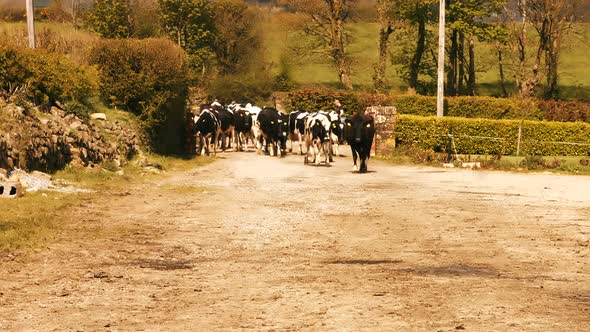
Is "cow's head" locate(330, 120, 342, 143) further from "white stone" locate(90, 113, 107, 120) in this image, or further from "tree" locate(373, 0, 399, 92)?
"tree" locate(373, 0, 399, 92)

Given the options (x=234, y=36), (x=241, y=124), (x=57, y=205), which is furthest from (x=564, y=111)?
(x=234, y=36)

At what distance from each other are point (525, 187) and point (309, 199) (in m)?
6.88

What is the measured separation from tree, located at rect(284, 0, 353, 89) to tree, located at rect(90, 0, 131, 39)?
1501 centimetres

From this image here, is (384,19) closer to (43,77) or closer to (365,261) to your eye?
(43,77)

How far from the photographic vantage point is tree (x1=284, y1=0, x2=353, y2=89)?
69.0 metres

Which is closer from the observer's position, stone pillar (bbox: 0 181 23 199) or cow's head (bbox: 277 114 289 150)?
stone pillar (bbox: 0 181 23 199)

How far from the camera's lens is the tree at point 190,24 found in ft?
279

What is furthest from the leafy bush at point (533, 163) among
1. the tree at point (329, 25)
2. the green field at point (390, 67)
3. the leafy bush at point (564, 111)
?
the green field at point (390, 67)

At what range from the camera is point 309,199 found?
20922mm

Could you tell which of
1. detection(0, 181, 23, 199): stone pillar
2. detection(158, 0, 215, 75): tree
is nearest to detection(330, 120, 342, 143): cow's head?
detection(0, 181, 23, 199): stone pillar

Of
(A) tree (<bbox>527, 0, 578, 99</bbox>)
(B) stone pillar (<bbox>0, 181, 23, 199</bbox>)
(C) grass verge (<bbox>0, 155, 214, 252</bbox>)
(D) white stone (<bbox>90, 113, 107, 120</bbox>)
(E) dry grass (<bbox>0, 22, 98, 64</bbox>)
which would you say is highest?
(A) tree (<bbox>527, 0, 578, 99</bbox>)

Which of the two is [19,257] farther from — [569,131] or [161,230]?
[569,131]

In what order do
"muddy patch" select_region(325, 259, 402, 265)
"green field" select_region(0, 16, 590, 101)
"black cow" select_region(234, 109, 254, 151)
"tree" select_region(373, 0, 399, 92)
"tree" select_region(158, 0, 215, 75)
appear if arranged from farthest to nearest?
1. "tree" select_region(158, 0, 215, 75)
2. "tree" select_region(373, 0, 399, 92)
3. "black cow" select_region(234, 109, 254, 151)
4. "green field" select_region(0, 16, 590, 101)
5. "muddy patch" select_region(325, 259, 402, 265)

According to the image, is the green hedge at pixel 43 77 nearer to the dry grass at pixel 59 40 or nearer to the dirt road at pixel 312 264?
the dry grass at pixel 59 40
